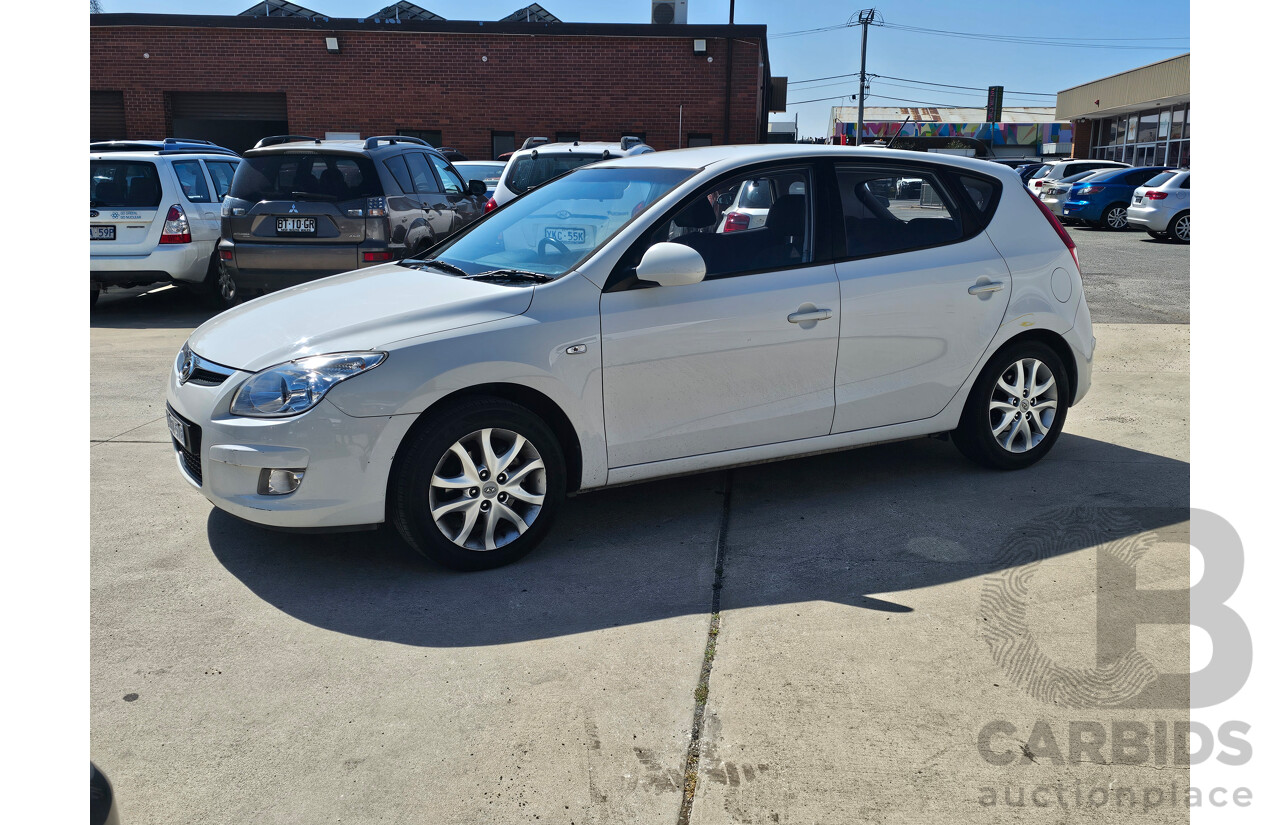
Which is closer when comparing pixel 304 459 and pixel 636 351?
pixel 304 459

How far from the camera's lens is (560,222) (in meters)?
4.91

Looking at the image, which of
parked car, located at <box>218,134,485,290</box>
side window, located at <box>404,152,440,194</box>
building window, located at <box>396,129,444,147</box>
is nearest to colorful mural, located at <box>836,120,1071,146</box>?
building window, located at <box>396,129,444,147</box>

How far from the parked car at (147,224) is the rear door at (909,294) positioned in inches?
304

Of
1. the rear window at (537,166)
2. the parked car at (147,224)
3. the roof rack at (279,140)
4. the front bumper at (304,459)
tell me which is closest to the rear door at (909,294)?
the front bumper at (304,459)

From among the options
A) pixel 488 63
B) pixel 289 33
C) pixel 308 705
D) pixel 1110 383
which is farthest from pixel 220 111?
pixel 308 705

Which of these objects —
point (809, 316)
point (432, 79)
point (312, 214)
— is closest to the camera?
point (809, 316)

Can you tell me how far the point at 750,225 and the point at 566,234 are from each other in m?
0.85

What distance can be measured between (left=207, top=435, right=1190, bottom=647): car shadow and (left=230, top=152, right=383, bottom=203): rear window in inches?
203

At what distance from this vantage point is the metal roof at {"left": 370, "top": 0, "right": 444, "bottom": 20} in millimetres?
30062

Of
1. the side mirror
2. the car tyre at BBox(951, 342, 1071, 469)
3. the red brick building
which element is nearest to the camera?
the side mirror

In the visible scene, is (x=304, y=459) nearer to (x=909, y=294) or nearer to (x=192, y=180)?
(x=909, y=294)

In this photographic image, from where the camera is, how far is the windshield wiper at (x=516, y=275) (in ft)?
14.5

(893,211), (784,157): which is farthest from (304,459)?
(893,211)

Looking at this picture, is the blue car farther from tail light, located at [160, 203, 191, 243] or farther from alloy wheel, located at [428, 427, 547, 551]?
alloy wheel, located at [428, 427, 547, 551]
